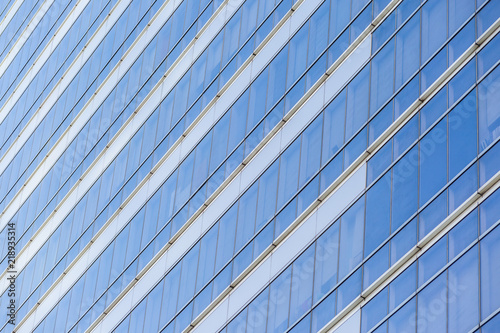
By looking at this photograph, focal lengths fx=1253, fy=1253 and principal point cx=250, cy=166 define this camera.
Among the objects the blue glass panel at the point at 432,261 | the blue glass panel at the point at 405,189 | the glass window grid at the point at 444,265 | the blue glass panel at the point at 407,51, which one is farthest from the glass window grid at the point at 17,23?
the blue glass panel at the point at 432,261

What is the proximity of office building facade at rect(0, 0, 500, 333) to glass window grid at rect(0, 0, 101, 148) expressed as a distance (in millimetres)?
247

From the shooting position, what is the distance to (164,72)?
154 ft

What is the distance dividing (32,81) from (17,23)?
5.84 metres

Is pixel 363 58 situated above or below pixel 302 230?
above

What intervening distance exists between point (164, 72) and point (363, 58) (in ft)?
40.8

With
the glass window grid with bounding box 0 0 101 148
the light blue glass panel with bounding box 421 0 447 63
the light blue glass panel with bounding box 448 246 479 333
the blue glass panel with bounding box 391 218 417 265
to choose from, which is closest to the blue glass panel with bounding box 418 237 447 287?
the light blue glass panel with bounding box 448 246 479 333

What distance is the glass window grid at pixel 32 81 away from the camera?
5631 cm

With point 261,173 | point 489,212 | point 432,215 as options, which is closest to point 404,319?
point 432,215

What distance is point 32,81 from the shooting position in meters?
59.8

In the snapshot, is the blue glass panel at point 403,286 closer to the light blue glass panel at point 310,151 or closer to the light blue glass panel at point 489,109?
the light blue glass panel at point 489,109

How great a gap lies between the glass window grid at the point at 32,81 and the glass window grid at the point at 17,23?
1.37 metres

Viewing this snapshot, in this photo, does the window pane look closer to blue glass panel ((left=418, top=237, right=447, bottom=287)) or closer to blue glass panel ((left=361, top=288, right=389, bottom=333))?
blue glass panel ((left=361, top=288, right=389, bottom=333))

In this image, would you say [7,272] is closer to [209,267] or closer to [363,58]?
[209,267]

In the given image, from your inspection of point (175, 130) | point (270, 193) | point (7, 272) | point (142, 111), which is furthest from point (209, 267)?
point (7, 272)
